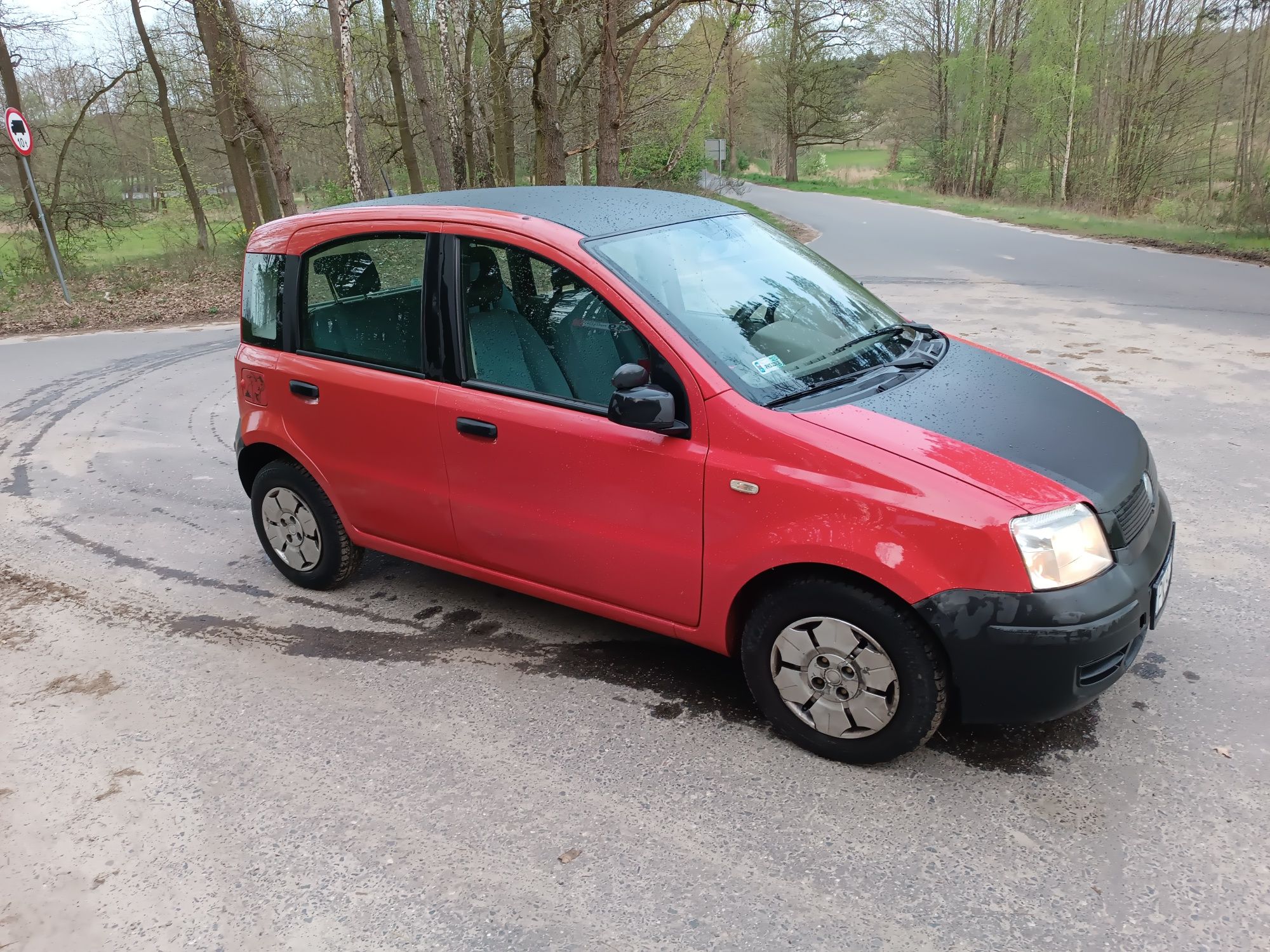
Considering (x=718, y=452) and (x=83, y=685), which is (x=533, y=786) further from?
(x=83, y=685)

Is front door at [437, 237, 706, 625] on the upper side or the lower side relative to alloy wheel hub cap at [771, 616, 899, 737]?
upper

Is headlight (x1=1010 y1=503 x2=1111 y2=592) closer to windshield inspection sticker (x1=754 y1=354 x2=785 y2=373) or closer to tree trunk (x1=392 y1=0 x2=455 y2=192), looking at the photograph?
windshield inspection sticker (x1=754 y1=354 x2=785 y2=373)

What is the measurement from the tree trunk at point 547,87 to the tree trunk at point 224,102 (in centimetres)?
609

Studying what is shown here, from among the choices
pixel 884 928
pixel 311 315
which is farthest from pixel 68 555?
pixel 884 928

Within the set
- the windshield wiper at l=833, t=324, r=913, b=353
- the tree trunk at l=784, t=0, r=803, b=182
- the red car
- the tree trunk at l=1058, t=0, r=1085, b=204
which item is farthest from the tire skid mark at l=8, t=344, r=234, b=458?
the tree trunk at l=784, t=0, r=803, b=182

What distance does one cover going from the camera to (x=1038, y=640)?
2.67 meters

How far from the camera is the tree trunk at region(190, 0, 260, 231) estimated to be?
56.0 ft

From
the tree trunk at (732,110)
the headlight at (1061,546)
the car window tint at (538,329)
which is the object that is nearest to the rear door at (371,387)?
the car window tint at (538,329)

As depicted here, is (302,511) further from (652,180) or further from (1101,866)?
(652,180)

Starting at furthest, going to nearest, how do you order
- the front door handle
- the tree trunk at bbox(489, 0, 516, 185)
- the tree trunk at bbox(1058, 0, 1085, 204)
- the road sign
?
the tree trunk at bbox(1058, 0, 1085, 204), the tree trunk at bbox(489, 0, 516, 185), the road sign, the front door handle

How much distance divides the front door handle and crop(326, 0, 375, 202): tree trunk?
513 inches

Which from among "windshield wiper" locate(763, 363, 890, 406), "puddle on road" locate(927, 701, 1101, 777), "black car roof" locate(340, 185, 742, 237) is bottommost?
"puddle on road" locate(927, 701, 1101, 777)

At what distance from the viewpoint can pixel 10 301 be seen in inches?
666

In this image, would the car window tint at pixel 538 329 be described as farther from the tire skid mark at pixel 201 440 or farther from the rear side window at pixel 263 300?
the tire skid mark at pixel 201 440
